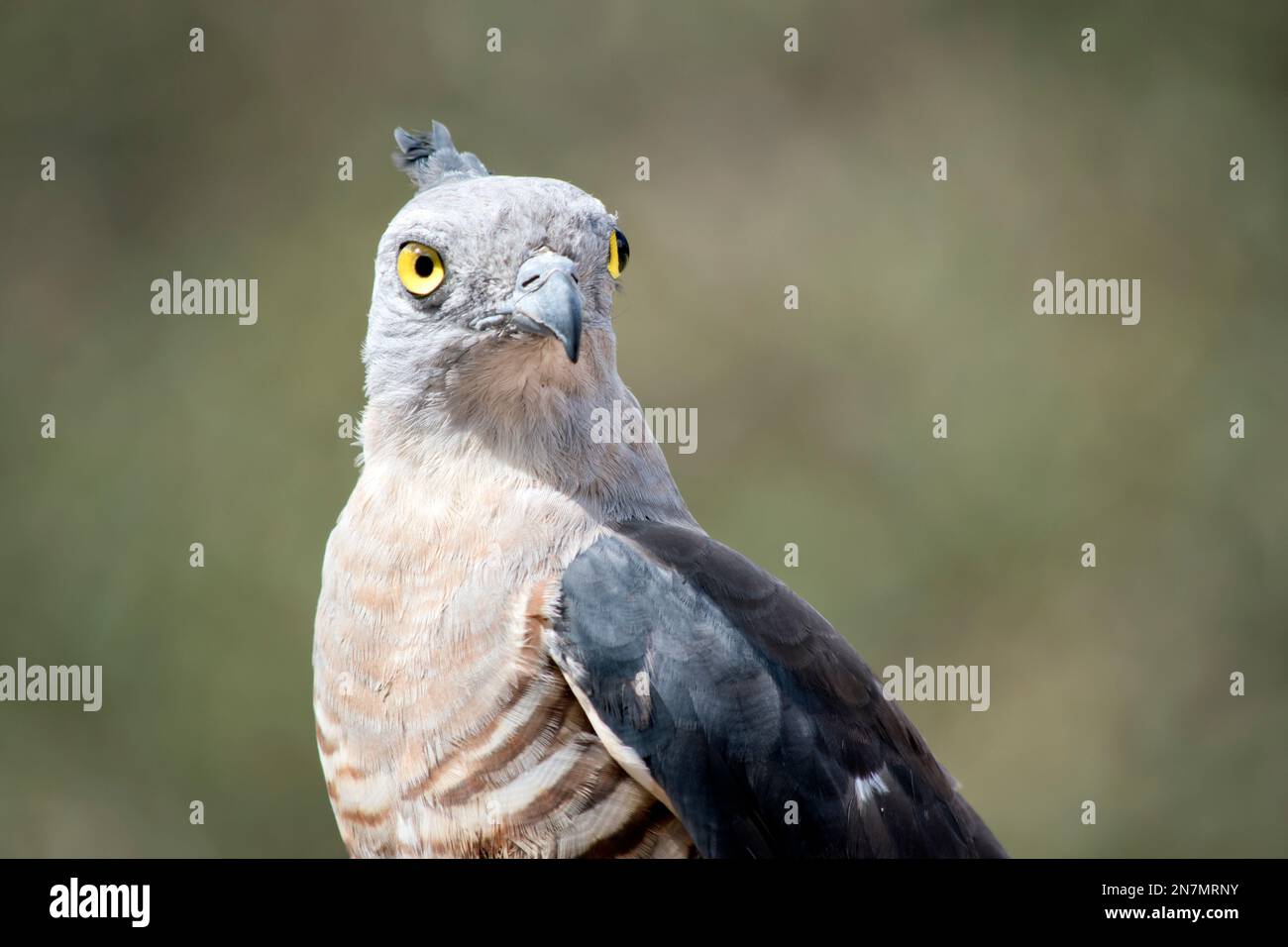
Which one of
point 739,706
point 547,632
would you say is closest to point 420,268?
point 547,632

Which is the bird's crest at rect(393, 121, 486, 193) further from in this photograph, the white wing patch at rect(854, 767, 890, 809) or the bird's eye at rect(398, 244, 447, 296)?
the white wing patch at rect(854, 767, 890, 809)

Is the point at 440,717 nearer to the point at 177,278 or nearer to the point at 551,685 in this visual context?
the point at 551,685

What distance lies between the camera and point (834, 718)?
1.93 meters

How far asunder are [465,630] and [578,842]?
334mm

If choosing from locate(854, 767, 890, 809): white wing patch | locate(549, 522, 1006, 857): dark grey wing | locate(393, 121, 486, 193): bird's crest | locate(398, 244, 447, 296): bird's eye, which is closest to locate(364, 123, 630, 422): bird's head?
locate(398, 244, 447, 296): bird's eye

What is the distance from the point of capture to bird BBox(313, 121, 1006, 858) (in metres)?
1.76

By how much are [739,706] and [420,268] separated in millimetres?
814

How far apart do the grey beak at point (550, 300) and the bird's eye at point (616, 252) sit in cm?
14

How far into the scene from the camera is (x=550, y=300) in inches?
71.1

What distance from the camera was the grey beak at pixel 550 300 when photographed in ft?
5.82

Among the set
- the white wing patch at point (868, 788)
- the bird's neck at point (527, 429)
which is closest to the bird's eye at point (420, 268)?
the bird's neck at point (527, 429)

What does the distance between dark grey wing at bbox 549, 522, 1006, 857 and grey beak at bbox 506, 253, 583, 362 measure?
12.6 inches

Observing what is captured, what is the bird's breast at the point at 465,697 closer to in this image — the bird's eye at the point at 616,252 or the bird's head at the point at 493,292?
the bird's head at the point at 493,292
